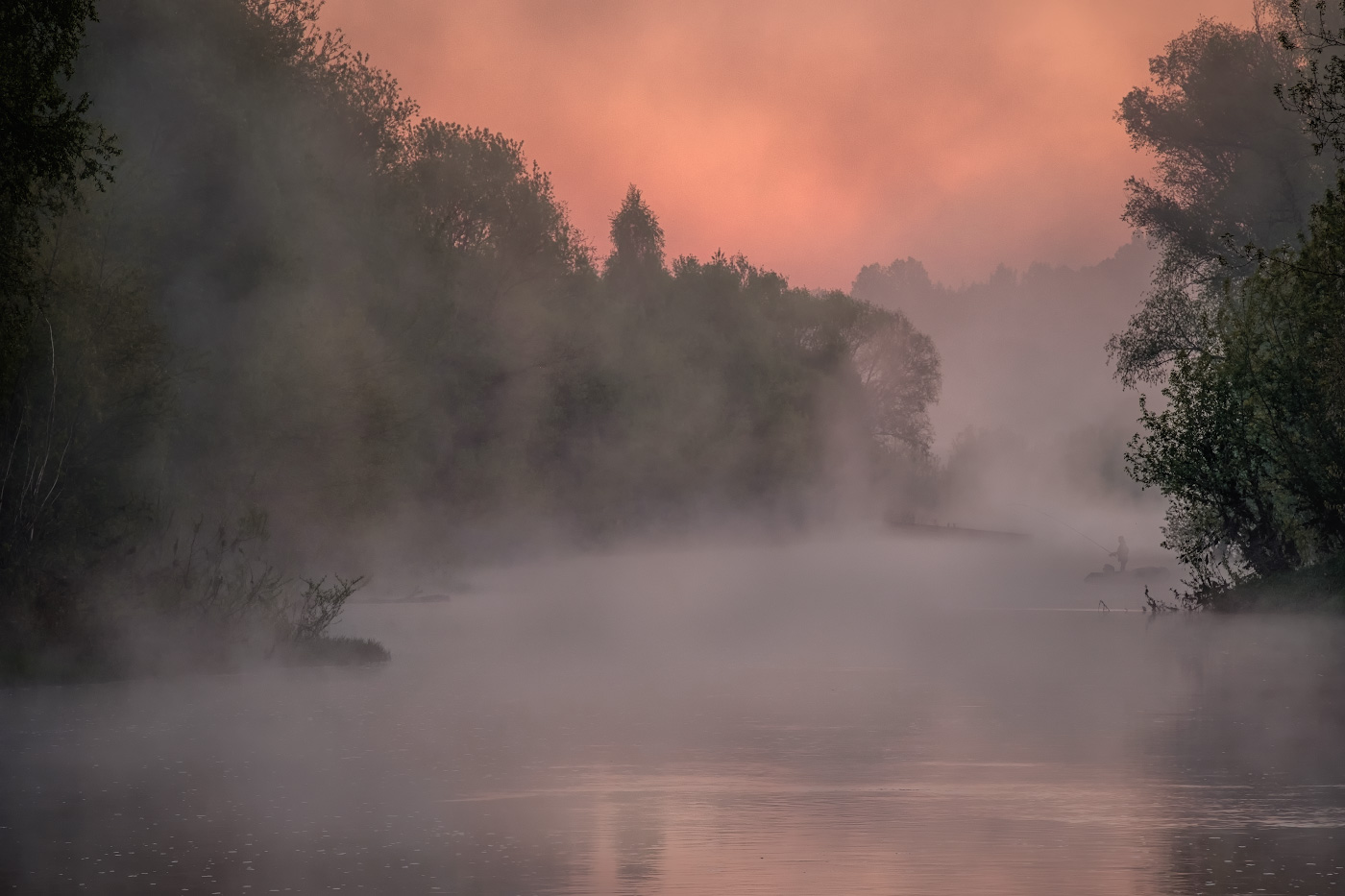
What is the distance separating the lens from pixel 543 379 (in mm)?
72312

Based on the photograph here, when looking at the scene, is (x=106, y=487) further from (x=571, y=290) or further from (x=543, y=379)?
(x=571, y=290)

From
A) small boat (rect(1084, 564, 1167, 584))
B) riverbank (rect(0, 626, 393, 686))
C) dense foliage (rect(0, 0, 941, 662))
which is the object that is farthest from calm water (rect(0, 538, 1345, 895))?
small boat (rect(1084, 564, 1167, 584))

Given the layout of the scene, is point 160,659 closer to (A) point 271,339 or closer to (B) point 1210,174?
(A) point 271,339

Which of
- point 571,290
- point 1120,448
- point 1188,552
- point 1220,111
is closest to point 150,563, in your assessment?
point 1188,552

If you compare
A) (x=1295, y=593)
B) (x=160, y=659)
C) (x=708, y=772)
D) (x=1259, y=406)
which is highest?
(x=1259, y=406)

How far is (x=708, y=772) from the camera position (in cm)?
1927

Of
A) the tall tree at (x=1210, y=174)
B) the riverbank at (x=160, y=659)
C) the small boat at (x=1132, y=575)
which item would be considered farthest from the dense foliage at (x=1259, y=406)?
the small boat at (x=1132, y=575)

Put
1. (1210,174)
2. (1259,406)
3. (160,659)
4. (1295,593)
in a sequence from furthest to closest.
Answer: (1210,174) → (1295,593) → (1259,406) → (160,659)

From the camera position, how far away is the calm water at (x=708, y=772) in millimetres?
13195

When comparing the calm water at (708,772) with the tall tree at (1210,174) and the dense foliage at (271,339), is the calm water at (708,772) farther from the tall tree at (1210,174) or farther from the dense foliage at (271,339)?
the tall tree at (1210,174)

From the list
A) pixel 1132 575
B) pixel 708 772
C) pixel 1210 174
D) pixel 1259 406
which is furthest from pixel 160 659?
pixel 1132 575

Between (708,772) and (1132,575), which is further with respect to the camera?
(1132,575)

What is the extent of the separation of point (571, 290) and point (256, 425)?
1646 inches

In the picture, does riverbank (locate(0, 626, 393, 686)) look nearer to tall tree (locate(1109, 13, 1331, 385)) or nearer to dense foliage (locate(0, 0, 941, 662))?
dense foliage (locate(0, 0, 941, 662))
